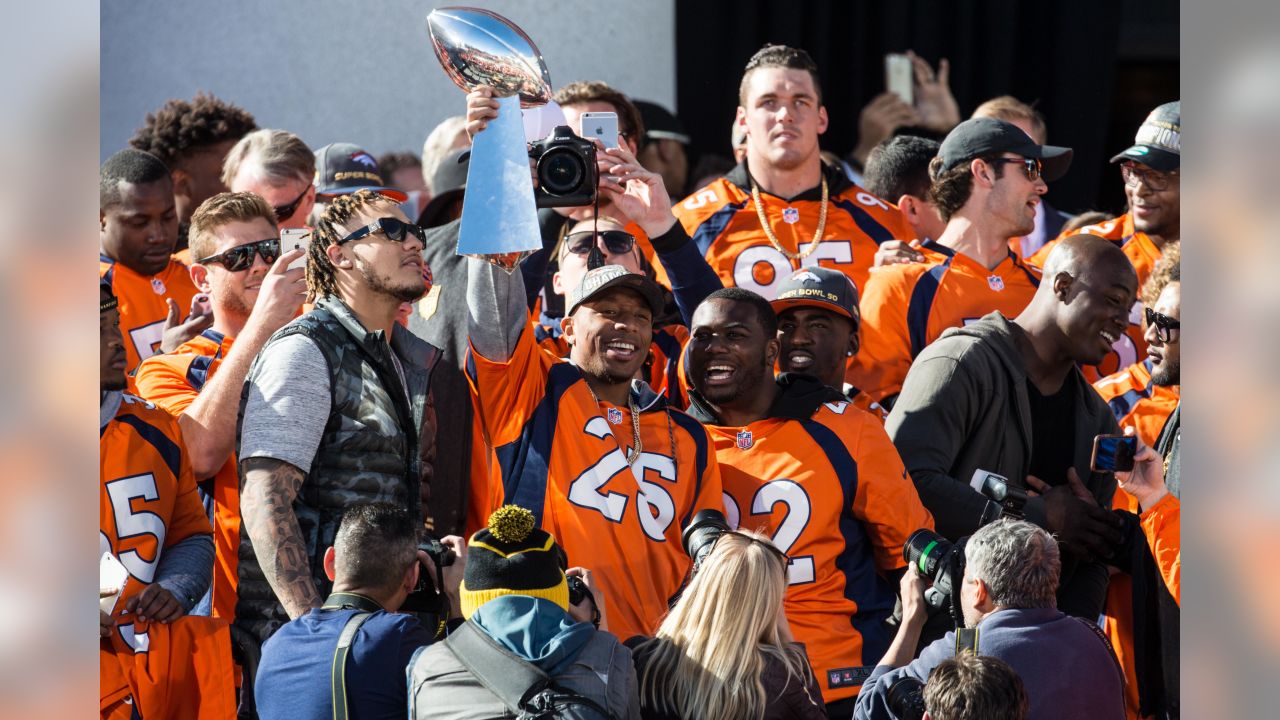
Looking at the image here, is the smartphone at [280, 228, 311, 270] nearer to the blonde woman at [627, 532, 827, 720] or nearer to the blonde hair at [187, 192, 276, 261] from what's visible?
the blonde hair at [187, 192, 276, 261]

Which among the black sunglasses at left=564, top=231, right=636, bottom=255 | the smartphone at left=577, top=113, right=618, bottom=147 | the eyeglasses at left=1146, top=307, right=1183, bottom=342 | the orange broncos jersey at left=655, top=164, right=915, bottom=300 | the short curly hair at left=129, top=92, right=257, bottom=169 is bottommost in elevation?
the eyeglasses at left=1146, top=307, right=1183, bottom=342

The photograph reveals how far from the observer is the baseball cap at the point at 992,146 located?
16.1 feet

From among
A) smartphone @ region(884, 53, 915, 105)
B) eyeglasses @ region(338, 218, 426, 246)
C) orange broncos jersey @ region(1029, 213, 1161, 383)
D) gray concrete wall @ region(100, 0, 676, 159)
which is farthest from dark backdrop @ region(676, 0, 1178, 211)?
eyeglasses @ region(338, 218, 426, 246)

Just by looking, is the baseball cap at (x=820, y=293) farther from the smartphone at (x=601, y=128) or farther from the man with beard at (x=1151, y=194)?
the man with beard at (x=1151, y=194)

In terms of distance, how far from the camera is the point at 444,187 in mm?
5066

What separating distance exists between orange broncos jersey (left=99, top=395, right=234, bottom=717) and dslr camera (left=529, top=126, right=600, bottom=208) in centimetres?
105

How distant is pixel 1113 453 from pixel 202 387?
2.35 m

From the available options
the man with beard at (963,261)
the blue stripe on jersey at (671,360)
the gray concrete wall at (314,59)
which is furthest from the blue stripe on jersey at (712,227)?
the gray concrete wall at (314,59)

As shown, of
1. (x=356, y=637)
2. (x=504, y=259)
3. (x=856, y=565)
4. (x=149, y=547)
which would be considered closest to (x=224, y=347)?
(x=149, y=547)

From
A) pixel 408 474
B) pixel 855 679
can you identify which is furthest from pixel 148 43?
pixel 855 679

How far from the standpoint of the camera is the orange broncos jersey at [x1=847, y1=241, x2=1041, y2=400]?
14.9 ft

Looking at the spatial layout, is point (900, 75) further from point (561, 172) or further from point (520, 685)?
point (520, 685)

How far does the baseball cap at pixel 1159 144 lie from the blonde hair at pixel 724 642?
2.84 m
